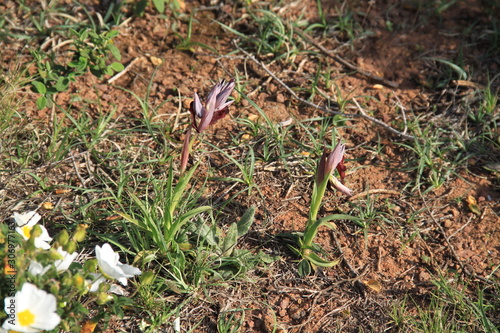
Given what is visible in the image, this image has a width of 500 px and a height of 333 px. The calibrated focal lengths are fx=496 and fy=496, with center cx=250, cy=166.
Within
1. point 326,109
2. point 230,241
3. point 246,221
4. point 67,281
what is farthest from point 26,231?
point 326,109

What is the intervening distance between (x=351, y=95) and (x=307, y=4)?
902 mm

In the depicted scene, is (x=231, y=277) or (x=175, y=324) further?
(x=231, y=277)

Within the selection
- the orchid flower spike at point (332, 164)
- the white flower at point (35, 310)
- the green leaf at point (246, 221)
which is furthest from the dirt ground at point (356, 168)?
the white flower at point (35, 310)

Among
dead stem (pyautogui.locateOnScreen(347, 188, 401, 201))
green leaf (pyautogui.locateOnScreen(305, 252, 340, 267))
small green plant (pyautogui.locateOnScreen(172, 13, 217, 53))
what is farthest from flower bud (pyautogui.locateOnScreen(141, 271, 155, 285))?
small green plant (pyautogui.locateOnScreen(172, 13, 217, 53))

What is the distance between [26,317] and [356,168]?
1.81 m

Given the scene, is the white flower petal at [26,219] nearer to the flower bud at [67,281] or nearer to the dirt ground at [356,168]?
the flower bud at [67,281]

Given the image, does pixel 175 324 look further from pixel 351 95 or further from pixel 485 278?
pixel 351 95

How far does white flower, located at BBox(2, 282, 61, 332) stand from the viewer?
147cm

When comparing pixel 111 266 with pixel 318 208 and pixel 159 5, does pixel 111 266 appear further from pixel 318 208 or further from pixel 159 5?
pixel 159 5

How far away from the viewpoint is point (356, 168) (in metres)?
2.72

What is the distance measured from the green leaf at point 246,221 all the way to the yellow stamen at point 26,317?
1.00 metres

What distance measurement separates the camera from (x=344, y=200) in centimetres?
258

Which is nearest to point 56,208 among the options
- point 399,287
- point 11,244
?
point 11,244

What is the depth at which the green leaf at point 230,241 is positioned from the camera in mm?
2189
